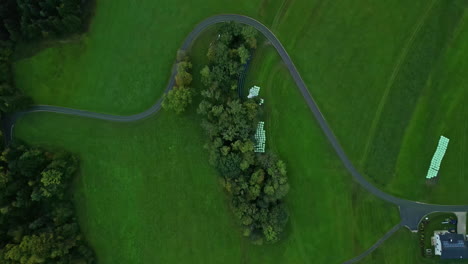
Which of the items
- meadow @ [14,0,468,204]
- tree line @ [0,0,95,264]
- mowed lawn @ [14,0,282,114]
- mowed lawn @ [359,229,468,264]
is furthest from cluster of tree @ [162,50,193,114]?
mowed lawn @ [359,229,468,264]

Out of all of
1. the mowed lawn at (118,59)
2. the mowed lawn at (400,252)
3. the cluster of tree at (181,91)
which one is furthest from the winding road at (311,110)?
the cluster of tree at (181,91)

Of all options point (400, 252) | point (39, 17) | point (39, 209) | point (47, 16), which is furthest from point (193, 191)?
point (39, 17)

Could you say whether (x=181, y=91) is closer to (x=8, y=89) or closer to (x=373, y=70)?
(x=8, y=89)

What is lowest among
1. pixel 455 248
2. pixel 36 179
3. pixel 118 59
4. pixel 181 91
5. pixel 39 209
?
pixel 39 209

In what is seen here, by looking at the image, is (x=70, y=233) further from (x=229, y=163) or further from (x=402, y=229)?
(x=402, y=229)

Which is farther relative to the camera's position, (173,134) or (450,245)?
(173,134)

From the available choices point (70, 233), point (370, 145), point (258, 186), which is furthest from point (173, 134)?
point (370, 145)

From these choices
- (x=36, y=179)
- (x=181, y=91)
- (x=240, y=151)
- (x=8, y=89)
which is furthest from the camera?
(x=8, y=89)
